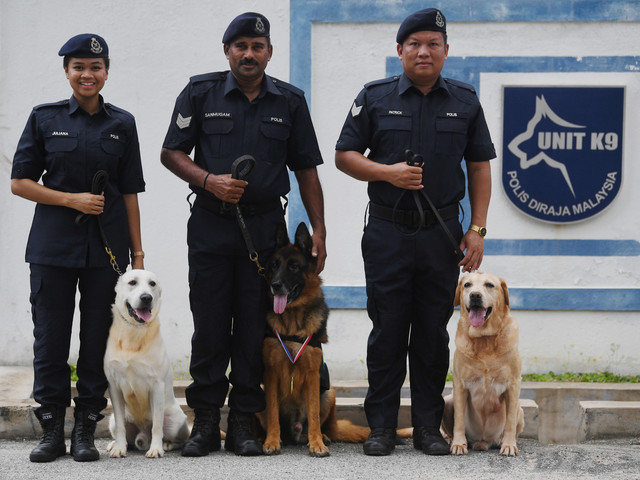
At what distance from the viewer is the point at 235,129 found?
4.37 metres

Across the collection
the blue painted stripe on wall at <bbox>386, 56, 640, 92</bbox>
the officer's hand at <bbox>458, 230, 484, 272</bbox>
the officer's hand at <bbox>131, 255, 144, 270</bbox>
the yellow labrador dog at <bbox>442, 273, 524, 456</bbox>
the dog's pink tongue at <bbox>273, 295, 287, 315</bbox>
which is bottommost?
the yellow labrador dog at <bbox>442, 273, 524, 456</bbox>

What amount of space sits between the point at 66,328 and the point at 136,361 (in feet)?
1.35

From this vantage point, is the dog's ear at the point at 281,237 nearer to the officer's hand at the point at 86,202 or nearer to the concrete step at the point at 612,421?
the officer's hand at the point at 86,202

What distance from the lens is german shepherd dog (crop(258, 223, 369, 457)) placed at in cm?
445

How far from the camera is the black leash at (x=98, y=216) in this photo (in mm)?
4262

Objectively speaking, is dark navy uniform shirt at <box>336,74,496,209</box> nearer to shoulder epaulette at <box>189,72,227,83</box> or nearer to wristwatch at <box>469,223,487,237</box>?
wristwatch at <box>469,223,487,237</box>

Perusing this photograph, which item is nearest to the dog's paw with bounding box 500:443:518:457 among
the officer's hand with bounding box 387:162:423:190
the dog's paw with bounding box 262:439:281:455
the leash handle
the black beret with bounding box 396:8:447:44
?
the leash handle

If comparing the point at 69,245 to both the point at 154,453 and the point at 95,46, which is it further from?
the point at 154,453

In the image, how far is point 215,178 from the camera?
4.23 meters

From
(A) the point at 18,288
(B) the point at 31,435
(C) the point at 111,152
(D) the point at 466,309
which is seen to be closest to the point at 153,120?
(A) the point at 18,288

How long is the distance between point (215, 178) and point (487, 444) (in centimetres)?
210

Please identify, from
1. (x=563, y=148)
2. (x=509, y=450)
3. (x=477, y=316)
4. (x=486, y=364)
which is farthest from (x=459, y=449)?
(x=563, y=148)

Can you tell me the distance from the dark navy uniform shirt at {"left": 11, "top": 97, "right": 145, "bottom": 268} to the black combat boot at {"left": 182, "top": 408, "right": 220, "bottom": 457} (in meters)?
0.96

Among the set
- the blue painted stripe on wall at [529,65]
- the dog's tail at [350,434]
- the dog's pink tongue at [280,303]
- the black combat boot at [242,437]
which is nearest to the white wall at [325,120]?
the blue painted stripe on wall at [529,65]
